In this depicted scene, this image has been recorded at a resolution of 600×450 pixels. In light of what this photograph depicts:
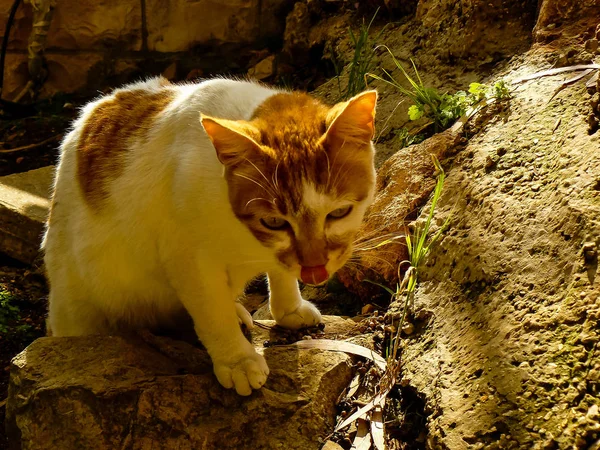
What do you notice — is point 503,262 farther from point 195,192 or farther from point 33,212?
point 33,212

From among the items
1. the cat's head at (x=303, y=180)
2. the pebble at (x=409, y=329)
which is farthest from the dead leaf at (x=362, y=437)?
the cat's head at (x=303, y=180)

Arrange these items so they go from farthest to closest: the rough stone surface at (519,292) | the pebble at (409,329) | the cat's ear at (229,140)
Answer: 1. the pebble at (409,329)
2. the cat's ear at (229,140)
3. the rough stone surface at (519,292)

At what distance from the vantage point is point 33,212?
456cm

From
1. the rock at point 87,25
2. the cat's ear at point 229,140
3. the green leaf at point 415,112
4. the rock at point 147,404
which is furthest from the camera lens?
the rock at point 87,25

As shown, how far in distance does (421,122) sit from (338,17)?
209 cm

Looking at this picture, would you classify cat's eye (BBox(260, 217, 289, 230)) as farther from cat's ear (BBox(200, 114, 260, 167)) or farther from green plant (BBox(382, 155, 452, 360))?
green plant (BBox(382, 155, 452, 360))

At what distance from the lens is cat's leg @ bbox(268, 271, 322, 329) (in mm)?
2990

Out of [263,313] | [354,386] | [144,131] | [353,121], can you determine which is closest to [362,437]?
[354,386]

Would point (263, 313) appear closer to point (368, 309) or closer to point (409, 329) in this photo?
point (368, 309)

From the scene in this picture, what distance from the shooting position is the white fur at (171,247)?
7.95ft

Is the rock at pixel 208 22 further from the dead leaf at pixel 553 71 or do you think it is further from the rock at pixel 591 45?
→ the rock at pixel 591 45

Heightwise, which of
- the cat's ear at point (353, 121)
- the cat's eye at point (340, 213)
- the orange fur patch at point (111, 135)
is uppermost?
the cat's ear at point (353, 121)

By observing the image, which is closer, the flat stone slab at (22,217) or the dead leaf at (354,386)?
the dead leaf at (354,386)

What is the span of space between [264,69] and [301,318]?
129 inches
